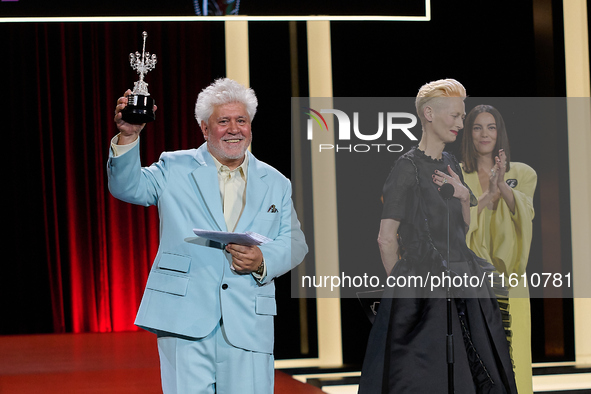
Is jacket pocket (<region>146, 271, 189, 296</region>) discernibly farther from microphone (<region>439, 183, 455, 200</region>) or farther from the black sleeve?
microphone (<region>439, 183, 455, 200</region>)

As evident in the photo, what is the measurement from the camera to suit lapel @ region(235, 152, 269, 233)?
1.96 meters

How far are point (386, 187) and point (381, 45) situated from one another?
226cm

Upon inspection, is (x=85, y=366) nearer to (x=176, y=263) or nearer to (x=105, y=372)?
(x=105, y=372)

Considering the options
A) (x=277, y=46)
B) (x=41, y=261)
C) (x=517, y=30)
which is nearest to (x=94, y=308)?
(x=41, y=261)

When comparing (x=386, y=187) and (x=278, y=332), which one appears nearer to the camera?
(x=386, y=187)

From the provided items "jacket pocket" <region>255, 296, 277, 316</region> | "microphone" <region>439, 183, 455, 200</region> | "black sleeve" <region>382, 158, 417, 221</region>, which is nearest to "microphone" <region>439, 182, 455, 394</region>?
"microphone" <region>439, 183, 455, 200</region>

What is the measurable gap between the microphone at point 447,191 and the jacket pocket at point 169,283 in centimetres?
103

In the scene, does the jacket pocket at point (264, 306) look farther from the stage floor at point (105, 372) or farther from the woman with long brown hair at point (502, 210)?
the stage floor at point (105, 372)

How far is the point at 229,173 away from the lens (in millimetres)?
2057

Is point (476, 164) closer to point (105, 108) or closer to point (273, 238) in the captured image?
point (273, 238)

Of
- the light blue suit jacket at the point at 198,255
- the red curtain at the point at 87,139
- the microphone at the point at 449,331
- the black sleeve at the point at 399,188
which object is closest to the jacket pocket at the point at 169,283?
the light blue suit jacket at the point at 198,255

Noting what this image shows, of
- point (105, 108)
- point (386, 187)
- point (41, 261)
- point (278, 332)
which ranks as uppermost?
point (105, 108)

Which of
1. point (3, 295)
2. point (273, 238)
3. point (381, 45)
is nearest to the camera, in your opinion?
point (273, 238)

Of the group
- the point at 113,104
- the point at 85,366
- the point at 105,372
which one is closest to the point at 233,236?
the point at 105,372
